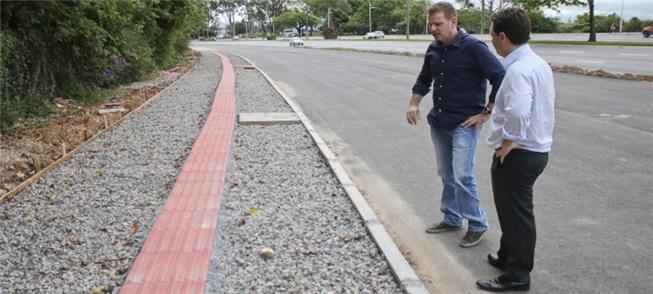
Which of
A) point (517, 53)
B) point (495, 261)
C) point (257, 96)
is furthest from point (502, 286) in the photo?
point (257, 96)

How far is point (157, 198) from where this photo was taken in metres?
5.91

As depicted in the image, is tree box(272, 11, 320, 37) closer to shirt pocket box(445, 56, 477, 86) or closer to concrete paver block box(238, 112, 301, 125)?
concrete paver block box(238, 112, 301, 125)

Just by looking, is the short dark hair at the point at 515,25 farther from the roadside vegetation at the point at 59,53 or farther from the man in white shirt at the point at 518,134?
the roadside vegetation at the point at 59,53

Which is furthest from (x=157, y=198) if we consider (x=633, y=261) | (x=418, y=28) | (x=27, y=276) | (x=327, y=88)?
(x=418, y=28)

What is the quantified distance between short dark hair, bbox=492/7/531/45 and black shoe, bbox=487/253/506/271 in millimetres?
1624

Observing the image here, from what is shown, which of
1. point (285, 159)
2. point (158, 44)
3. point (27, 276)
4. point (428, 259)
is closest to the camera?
point (27, 276)

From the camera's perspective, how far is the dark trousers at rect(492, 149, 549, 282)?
3.47m

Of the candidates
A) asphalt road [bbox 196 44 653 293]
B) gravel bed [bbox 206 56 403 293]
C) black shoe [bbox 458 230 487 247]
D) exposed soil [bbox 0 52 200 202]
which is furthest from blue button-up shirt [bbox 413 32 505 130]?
exposed soil [bbox 0 52 200 202]

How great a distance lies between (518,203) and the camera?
356cm

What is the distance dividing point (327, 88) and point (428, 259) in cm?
1199

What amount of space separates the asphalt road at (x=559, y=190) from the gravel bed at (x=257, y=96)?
2.52 ft

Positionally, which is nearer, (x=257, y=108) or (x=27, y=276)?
(x=27, y=276)

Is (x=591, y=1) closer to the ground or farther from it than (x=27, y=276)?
farther from it

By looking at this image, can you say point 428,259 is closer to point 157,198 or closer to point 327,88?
point 157,198
